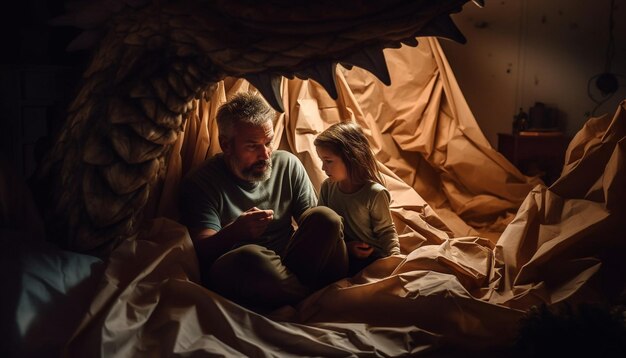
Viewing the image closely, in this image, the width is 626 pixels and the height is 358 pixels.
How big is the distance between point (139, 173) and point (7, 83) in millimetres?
436

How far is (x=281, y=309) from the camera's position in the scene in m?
1.78

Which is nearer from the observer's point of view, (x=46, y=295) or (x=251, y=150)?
(x=46, y=295)

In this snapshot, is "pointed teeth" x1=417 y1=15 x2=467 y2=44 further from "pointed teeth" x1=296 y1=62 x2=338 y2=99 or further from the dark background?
the dark background

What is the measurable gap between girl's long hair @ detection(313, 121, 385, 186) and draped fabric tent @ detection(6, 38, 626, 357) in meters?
0.29

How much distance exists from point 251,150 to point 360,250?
46cm

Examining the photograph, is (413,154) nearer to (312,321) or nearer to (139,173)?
(312,321)

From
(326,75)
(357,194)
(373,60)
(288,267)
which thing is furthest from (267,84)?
(357,194)

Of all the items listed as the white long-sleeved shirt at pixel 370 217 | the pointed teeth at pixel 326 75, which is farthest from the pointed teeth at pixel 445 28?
the white long-sleeved shirt at pixel 370 217

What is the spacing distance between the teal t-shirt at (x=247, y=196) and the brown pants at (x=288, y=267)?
20 centimetres

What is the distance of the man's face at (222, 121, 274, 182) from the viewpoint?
1.98 meters

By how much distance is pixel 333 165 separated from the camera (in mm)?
2100

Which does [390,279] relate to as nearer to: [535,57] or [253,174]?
[253,174]

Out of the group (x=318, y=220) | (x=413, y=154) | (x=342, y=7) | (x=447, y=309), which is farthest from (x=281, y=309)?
(x=413, y=154)

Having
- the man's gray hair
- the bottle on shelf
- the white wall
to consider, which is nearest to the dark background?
the man's gray hair
